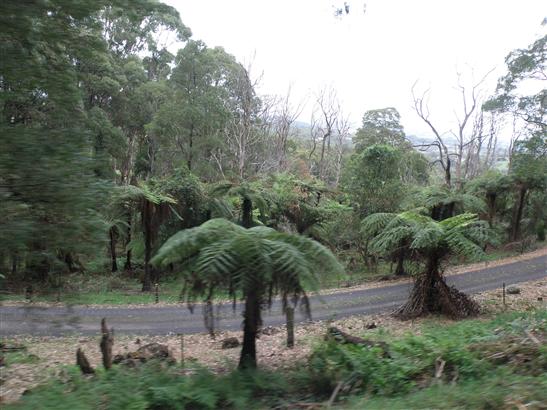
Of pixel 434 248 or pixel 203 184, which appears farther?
pixel 203 184

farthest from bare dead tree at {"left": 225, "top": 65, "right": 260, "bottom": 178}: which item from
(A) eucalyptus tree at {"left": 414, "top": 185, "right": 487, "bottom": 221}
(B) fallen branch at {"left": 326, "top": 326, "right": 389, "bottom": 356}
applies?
(B) fallen branch at {"left": 326, "top": 326, "right": 389, "bottom": 356}

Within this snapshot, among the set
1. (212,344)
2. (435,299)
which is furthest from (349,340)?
(435,299)

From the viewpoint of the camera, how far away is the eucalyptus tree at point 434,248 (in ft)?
40.3

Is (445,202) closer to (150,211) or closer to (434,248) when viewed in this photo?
(434,248)

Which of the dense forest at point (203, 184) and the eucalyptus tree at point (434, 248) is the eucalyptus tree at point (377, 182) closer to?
the dense forest at point (203, 184)

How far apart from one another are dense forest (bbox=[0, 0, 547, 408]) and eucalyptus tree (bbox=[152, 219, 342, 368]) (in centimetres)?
2

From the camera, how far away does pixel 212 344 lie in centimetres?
1151

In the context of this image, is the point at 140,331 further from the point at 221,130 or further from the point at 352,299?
the point at 221,130

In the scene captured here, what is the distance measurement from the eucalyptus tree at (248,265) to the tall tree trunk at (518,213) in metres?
25.8

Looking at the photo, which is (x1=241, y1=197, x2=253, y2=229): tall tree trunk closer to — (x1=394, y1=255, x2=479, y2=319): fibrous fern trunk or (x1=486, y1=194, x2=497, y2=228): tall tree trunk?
(x1=394, y1=255, x2=479, y2=319): fibrous fern trunk

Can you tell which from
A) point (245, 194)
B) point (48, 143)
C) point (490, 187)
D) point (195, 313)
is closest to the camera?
point (48, 143)

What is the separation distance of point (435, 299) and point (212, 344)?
19.6ft

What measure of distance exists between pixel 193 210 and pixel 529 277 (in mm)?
14240

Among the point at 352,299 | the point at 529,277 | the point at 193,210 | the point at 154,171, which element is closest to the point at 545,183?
the point at 529,277
